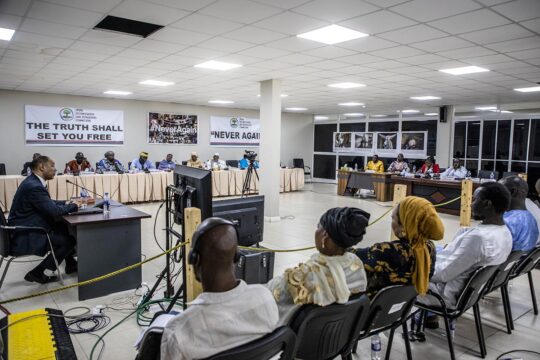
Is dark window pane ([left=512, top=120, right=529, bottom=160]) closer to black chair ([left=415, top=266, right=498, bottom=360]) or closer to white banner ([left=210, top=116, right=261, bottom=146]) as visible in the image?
white banner ([left=210, top=116, right=261, bottom=146])

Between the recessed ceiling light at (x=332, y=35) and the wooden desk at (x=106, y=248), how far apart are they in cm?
269

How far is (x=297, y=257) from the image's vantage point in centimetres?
487

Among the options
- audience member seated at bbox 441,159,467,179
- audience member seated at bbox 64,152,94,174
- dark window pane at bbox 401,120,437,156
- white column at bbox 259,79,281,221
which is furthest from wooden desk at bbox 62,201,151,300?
dark window pane at bbox 401,120,437,156

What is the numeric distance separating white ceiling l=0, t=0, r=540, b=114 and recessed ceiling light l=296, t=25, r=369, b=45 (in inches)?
5.2

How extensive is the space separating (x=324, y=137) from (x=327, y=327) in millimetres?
13960

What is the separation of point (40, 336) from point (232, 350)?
74.1 inches

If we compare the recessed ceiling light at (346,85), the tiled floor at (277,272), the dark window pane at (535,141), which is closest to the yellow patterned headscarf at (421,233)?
the tiled floor at (277,272)

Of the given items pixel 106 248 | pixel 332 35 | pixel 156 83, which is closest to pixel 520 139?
pixel 332 35

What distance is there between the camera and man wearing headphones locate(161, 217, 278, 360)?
1.20 meters

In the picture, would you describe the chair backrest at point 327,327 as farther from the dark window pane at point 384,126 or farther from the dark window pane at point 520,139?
the dark window pane at point 384,126

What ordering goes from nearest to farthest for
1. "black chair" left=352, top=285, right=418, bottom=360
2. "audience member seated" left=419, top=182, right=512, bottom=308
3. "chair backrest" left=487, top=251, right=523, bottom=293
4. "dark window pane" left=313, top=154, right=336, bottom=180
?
"black chair" left=352, top=285, right=418, bottom=360 < "audience member seated" left=419, top=182, right=512, bottom=308 < "chair backrest" left=487, top=251, right=523, bottom=293 < "dark window pane" left=313, top=154, right=336, bottom=180

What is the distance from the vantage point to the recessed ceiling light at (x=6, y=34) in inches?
165

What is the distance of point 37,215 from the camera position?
12.2 ft

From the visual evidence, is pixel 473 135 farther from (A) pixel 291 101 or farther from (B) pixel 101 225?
(B) pixel 101 225
